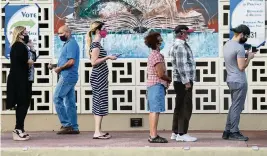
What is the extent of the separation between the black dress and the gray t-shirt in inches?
119

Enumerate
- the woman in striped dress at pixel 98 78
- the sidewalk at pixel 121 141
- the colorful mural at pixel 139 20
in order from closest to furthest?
1. the sidewalk at pixel 121 141
2. the woman in striped dress at pixel 98 78
3. the colorful mural at pixel 139 20

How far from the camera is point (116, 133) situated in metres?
10.2

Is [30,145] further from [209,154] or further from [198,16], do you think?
[198,16]

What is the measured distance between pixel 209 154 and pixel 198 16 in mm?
2913

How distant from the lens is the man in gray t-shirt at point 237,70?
888cm

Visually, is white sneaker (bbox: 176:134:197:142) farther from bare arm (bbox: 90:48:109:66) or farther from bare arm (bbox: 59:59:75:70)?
bare arm (bbox: 59:59:75:70)

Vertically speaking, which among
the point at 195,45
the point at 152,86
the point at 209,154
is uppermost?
the point at 195,45

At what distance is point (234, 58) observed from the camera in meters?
8.94

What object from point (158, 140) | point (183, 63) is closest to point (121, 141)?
point (158, 140)

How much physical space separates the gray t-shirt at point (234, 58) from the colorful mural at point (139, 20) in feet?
4.22

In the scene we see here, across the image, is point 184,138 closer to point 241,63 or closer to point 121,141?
point 121,141

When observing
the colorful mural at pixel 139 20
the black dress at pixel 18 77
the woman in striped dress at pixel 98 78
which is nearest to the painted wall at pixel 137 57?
the colorful mural at pixel 139 20

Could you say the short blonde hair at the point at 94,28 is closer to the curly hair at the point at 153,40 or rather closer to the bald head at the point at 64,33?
the bald head at the point at 64,33

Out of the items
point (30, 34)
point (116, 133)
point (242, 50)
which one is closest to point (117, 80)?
point (116, 133)
